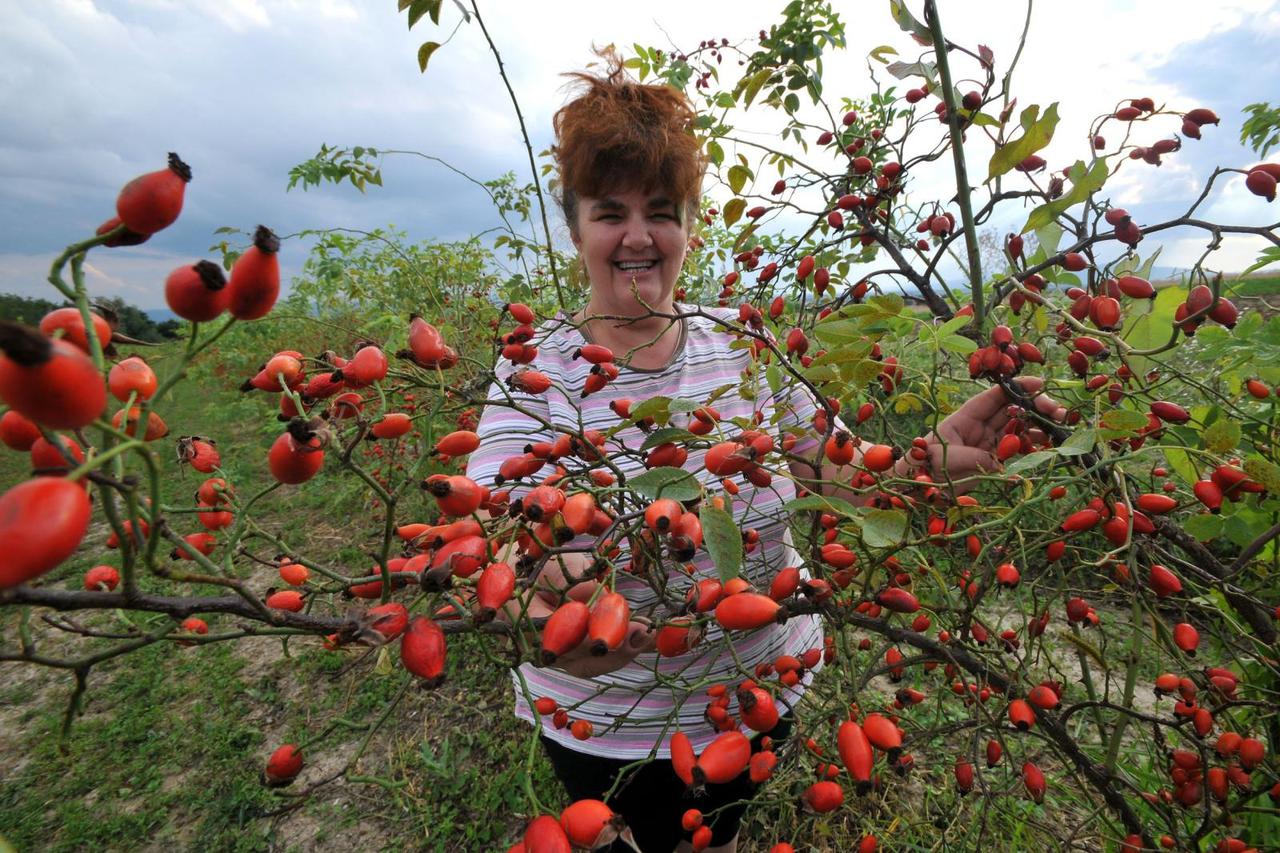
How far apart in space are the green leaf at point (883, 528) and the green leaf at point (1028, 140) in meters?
0.50

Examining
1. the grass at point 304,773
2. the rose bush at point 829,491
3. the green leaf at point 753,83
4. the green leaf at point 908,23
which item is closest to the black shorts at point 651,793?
the grass at point 304,773

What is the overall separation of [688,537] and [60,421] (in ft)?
1.80

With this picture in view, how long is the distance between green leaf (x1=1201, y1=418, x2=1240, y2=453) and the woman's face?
1.33 metres

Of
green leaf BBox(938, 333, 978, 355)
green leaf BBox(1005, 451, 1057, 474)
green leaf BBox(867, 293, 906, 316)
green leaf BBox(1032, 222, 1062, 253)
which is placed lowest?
green leaf BBox(1005, 451, 1057, 474)

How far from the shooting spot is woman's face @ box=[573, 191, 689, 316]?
1.81 meters

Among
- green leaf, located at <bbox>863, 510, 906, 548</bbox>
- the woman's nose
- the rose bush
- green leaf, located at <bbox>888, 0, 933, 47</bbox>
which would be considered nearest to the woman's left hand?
the rose bush

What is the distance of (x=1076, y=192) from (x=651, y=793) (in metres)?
1.79

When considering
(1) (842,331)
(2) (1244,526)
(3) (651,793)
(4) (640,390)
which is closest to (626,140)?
(4) (640,390)

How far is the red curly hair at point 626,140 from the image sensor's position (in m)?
1.73

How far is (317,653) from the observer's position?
10.1 feet

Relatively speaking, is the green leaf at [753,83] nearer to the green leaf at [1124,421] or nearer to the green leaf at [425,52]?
the green leaf at [425,52]

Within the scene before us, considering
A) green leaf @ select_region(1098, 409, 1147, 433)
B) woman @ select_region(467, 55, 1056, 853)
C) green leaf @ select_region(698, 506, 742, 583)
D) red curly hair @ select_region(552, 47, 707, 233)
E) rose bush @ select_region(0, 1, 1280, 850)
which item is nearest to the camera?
rose bush @ select_region(0, 1, 1280, 850)

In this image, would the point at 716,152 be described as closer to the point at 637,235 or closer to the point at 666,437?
the point at 637,235

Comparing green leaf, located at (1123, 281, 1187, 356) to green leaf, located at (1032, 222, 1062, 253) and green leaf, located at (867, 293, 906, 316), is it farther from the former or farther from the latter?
green leaf, located at (867, 293, 906, 316)
